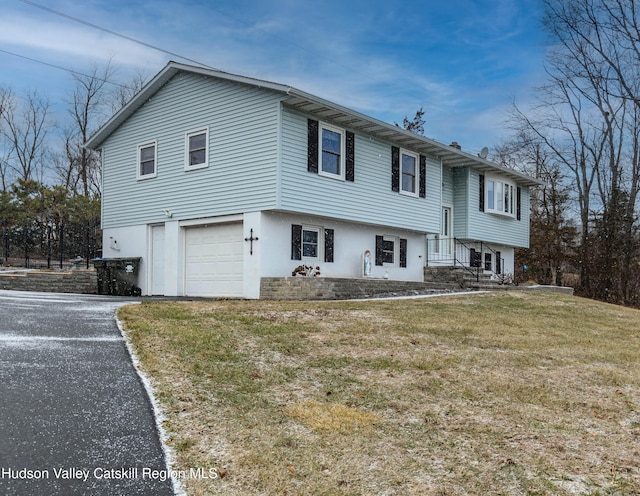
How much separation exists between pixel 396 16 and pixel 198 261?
11.0 meters

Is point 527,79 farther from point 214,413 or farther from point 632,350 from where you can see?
point 214,413

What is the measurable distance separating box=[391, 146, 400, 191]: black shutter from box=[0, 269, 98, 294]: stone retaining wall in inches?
357

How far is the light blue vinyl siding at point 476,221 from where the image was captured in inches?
780

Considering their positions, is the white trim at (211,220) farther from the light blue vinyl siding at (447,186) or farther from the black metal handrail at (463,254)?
the light blue vinyl siding at (447,186)

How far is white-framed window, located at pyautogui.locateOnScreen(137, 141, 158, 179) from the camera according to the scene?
52.8 feet

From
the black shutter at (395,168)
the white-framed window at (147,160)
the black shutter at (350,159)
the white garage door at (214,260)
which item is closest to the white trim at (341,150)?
the black shutter at (350,159)

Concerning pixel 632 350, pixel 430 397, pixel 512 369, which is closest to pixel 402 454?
pixel 430 397

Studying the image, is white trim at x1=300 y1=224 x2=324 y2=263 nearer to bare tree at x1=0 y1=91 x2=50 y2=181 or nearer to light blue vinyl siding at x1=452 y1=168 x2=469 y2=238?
light blue vinyl siding at x1=452 y1=168 x2=469 y2=238

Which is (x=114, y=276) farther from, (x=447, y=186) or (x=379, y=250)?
(x=447, y=186)

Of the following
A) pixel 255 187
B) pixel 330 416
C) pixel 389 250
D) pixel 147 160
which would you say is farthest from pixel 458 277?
pixel 330 416

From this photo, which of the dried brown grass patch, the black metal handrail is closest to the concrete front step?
the black metal handrail

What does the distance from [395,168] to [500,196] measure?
6.66 metres

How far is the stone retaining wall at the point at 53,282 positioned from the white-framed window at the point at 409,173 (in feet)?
31.0

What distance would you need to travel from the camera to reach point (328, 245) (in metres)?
14.9
